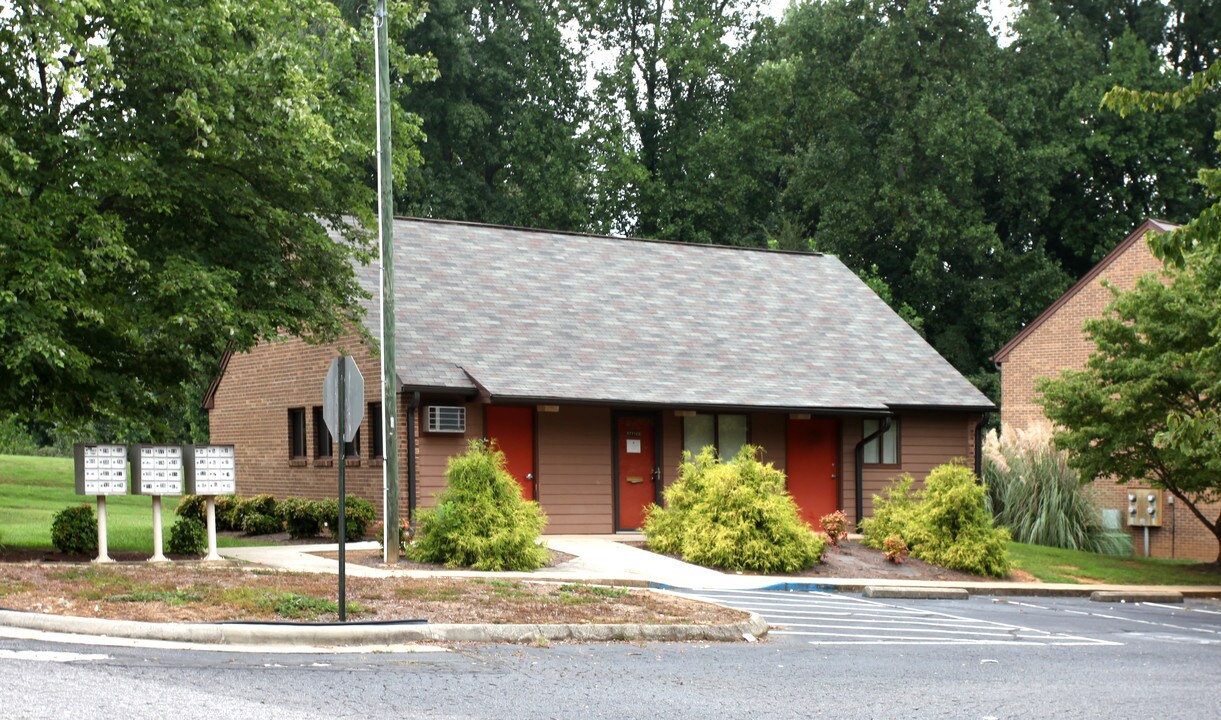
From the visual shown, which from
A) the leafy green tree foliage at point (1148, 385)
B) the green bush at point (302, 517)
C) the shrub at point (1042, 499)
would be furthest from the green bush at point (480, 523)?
the shrub at point (1042, 499)

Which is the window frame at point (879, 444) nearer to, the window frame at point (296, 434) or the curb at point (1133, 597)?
the curb at point (1133, 597)

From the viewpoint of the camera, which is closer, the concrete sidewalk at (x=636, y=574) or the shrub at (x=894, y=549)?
the concrete sidewalk at (x=636, y=574)

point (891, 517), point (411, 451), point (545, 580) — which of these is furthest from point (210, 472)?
point (891, 517)

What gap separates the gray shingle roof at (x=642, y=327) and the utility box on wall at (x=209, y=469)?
164 inches

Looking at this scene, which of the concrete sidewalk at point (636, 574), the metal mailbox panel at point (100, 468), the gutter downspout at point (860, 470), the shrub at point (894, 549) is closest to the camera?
the metal mailbox panel at point (100, 468)

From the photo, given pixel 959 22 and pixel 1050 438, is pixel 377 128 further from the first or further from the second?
pixel 959 22

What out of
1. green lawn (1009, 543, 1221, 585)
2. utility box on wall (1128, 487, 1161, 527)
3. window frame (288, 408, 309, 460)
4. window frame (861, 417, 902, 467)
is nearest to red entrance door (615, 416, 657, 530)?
window frame (861, 417, 902, 467)

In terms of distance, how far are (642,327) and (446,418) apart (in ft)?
18.9

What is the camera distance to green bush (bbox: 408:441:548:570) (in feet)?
66.8

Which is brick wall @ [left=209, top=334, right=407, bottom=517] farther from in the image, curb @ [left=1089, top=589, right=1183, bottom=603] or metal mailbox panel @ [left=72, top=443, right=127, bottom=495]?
curb @ [left=1089, top=589, right=1183, bottom=603]

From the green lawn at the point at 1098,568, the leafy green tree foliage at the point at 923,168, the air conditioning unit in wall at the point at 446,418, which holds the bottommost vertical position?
the green lawn at the point at 1098,568

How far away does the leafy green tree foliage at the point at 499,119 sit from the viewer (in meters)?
50.5

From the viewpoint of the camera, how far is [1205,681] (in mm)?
12516

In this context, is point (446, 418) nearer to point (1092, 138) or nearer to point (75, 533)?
point (75, 533)
